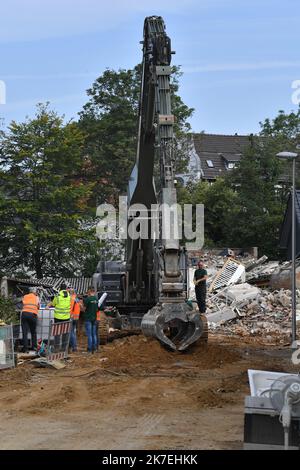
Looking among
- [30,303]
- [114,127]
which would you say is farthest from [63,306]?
[114,127]

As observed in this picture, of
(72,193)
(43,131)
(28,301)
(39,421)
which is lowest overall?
(39,421)

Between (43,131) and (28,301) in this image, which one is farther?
(43,131)

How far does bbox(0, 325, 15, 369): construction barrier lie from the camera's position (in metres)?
20.6

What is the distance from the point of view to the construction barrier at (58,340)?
71.6 ft

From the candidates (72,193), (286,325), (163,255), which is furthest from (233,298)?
(163,255)

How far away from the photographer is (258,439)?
10.6 metres

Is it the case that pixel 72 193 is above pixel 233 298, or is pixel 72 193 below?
above

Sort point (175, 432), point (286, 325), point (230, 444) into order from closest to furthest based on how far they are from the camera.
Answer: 1. point (230, 444)
2. point (175, 432)
3. point (286, 325)

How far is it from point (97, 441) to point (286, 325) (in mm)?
22207

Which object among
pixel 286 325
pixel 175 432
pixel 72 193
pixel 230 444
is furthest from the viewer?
pixel 72 193

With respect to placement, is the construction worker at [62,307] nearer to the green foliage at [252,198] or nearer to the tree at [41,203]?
the tree at [41,203]

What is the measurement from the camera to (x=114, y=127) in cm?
5862

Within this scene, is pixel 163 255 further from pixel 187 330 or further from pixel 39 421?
pixel 39 421

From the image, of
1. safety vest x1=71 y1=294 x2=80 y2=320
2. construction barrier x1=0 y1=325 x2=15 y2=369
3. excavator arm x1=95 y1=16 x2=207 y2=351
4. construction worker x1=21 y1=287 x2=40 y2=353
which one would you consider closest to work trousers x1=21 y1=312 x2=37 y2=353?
construction worker x1=21 y1=287 x2=40 y2=353
